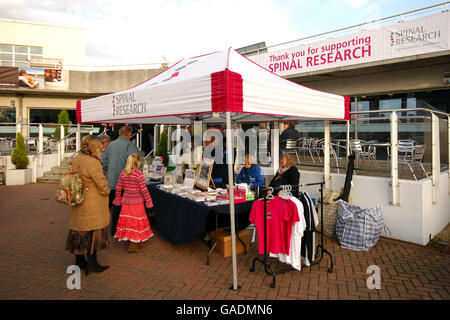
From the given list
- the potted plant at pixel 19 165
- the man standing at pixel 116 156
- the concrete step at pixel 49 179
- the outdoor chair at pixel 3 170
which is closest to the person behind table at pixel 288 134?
the man standing at pixel 116 156

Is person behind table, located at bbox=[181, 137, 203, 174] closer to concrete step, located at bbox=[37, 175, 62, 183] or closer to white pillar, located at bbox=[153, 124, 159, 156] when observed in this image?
white pillar, located at bbox=[153, 124, 159, 156]

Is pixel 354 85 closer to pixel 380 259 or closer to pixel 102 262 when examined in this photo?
pixel 380 259

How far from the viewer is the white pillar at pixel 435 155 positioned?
5555 mm

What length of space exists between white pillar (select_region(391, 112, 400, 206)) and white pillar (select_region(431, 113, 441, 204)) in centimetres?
86

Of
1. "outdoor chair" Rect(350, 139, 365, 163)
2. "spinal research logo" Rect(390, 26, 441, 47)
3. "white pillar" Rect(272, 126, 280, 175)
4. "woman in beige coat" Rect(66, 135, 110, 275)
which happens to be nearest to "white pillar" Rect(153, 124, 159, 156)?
"white pillar" Rect(272, 126, 280, 175)

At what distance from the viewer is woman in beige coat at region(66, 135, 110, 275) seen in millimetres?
3768

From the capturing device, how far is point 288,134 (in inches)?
270

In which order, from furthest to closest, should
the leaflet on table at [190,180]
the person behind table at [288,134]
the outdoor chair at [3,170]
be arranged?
the outdoor chair at [3,170], the person behind table at [288,134], the leaflet on table at [190,180]

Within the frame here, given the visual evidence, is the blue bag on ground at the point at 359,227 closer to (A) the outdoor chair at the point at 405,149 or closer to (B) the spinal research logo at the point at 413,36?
(A) the outdoor chair at the point at 405,149

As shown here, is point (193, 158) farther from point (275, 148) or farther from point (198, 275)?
point (198, 275)

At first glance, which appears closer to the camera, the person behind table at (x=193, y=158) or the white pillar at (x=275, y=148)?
the person behind table at (x=193, y=158)

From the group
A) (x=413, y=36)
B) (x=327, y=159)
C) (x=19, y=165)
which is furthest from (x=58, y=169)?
(x=413, y=36)

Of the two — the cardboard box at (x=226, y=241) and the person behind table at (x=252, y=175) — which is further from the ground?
the person behind table at (x=252, y=175)

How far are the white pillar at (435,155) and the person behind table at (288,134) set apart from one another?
2515mm
